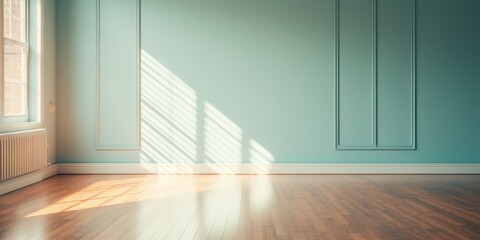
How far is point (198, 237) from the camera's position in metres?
3.65

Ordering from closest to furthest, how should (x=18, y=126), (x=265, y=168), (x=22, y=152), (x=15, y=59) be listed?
(x=22, y=152) → (x=18, y=126) → (x=15, y=59) → (x=265, y=168)

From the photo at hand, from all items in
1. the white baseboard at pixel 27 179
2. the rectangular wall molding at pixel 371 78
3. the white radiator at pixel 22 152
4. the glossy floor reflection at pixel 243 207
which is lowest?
the glossy floor reflection at pixel 243 207

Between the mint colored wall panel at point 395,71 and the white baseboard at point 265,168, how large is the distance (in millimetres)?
417

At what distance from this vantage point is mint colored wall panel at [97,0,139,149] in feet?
24.2

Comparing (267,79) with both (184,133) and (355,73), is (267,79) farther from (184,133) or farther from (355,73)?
(184,133)

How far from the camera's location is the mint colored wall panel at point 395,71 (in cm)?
738

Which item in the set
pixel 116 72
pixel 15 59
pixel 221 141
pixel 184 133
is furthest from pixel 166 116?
pixel 15 59

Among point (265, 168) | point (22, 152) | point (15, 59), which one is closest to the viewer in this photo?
point (22, 152)

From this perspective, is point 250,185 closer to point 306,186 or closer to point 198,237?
point 306,186

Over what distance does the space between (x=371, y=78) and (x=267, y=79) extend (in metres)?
1.56

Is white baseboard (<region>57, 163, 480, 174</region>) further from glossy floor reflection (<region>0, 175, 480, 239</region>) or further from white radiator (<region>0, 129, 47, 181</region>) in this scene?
white radiator (<region>0, 129, 47, 181</region>)

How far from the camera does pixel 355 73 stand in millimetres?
7375

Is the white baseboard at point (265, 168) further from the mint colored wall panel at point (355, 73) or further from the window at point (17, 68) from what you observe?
the window at point (17, 68)

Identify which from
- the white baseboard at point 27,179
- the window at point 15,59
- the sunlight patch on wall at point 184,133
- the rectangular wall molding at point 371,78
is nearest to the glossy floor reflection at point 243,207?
the white baseboard at point 27,179
